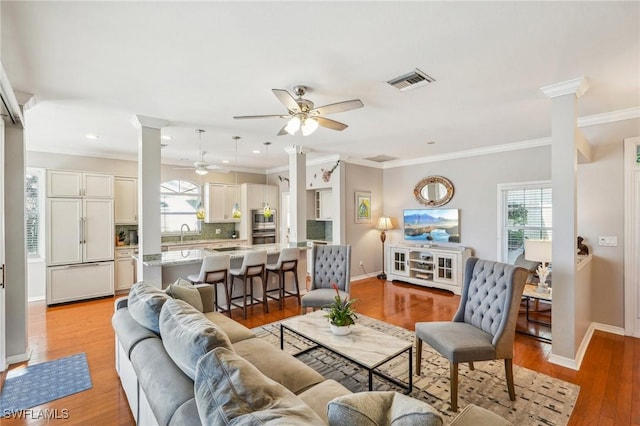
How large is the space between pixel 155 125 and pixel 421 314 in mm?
4454

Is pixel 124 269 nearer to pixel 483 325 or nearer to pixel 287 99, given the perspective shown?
pixel 287 99

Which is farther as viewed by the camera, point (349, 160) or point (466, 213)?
point (349, 160)

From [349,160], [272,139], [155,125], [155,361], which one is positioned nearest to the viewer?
[155,361]

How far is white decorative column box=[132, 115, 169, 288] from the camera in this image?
12.4 feet

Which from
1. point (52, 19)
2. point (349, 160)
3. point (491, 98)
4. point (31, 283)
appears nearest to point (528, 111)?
point (491, 98)

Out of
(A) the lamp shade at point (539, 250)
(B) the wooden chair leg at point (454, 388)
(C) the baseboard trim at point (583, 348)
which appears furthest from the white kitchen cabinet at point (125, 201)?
(C) the baseboard trim at point (583, 348)

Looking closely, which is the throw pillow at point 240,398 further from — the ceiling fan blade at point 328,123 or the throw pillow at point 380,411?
the ceiling fan blade at point 328,123

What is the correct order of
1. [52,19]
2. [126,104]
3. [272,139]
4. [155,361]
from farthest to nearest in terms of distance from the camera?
[272,139]
[126,104]
[52,19]
[155,361]

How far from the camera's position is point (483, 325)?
2576mm

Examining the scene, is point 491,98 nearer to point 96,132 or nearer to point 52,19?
point 52,19

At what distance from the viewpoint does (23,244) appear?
306 cm

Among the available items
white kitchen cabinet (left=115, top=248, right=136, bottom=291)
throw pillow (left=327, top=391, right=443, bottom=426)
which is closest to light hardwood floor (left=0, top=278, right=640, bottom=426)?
white kitchen cabinet (left=115, top=248, right=136, bottom=291)

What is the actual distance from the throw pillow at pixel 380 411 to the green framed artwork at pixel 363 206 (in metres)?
5.65

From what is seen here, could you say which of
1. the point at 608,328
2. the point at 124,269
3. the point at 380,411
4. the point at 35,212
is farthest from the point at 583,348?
the point at 35,212
